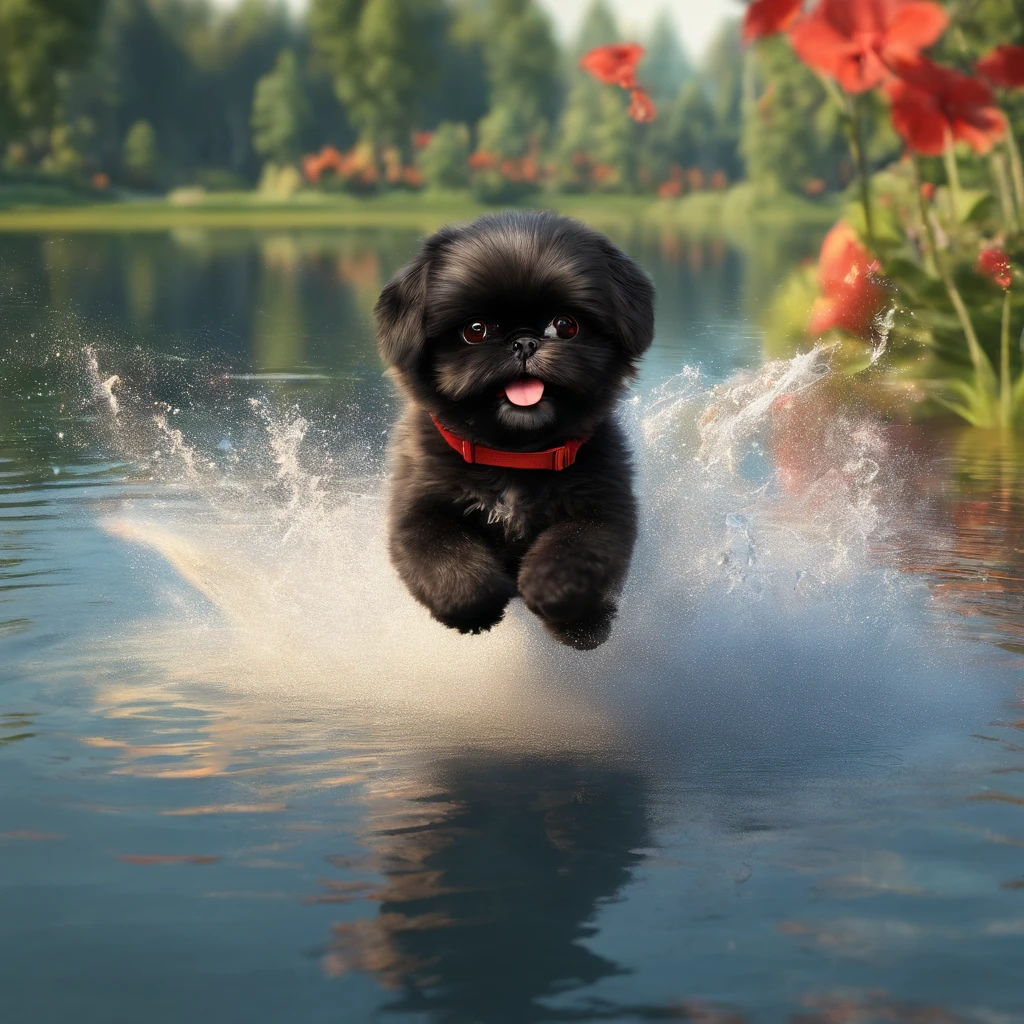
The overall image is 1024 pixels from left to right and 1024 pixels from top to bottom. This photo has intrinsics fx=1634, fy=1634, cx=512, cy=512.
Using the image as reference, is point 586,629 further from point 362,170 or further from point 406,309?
point 362,170

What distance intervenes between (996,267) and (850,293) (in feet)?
4.43

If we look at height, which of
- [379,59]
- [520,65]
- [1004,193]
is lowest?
[1004,193]

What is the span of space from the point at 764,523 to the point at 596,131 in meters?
50.5

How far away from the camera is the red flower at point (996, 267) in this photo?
436 inches

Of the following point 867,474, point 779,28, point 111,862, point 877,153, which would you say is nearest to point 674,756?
point 111,862

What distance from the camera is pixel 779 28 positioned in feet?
19.5

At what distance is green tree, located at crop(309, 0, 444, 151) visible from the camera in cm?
5659

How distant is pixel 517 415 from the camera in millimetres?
5188

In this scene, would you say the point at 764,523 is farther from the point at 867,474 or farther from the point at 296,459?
the point at 296,459

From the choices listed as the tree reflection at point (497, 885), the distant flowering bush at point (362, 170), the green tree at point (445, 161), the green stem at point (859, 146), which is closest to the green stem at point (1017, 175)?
the green stem at point (859, 146)

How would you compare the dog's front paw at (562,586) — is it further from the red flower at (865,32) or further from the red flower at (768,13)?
the red flower at (865,32)

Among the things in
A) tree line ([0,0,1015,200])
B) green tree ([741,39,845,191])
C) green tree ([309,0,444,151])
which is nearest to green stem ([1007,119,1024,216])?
green tree ([741,39,845,191])

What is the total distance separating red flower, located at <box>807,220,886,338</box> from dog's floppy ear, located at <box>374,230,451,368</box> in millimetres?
7389

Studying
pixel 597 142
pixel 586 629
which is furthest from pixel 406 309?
pixel 597 142
